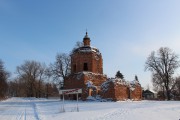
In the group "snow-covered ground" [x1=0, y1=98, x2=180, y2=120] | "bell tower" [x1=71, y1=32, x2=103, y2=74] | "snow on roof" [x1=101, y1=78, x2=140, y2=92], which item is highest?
"bell tower" [x1=71, y1=32, x2=103, y2=74]

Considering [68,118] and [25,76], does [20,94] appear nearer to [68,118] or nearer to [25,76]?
[25,76]

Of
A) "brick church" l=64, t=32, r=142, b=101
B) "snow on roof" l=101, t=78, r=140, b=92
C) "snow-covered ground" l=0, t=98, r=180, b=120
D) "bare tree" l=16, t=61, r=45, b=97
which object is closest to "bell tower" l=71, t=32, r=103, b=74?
"brick church" l=64, t=32, r=142, b=101

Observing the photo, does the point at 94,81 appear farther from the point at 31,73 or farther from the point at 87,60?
the point at 31,73

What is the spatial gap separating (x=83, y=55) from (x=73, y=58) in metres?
2.08

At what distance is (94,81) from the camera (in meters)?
35.5

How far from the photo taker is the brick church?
31.2 metres

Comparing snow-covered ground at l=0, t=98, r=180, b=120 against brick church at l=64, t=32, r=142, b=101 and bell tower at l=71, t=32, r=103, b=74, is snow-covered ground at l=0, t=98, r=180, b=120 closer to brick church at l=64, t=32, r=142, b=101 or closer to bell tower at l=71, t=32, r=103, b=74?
brick church at l=64, t=32, r=142, b=101

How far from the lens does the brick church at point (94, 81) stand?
3123cm

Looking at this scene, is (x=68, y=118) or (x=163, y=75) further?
(x=163, y=75)

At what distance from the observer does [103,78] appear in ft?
121

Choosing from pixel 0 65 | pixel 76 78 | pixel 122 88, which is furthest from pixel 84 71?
pixel 0 65

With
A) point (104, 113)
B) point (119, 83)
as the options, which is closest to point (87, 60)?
point (119, 83)

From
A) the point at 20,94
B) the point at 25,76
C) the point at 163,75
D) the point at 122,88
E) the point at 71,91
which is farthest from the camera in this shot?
the point at 20,94

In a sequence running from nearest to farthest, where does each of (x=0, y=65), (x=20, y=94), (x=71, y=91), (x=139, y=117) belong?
(x=139, y=117)
(x=71, y=91)
(x=0, y=65)
(x=20, y=94)
